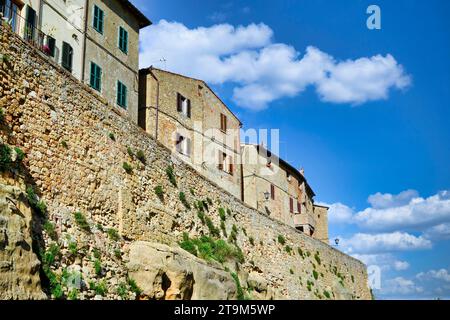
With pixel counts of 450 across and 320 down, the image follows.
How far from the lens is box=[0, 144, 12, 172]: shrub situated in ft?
46.0

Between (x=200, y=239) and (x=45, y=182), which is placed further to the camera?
(x=200, y=239)

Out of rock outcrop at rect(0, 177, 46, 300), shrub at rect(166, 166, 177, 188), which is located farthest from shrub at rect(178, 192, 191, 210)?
rock outcrop at rect(0, 177, 46, 300)

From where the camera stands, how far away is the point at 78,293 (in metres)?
15.5

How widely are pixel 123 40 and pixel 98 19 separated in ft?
8.20

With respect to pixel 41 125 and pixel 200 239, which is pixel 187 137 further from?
pixel 41 125

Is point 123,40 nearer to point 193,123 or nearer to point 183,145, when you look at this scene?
point 183,145

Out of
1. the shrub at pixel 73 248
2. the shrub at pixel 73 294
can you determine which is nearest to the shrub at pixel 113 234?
the shrub at pixel 73 248

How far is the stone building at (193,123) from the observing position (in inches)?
1378

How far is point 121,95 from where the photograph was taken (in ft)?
105

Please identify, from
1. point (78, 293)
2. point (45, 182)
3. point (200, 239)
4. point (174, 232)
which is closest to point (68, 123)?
point (45, 182)

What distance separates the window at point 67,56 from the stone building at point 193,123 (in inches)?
279

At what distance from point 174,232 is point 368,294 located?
3319 cm

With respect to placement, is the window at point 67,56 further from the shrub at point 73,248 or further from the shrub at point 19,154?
the shrub at point 73,248

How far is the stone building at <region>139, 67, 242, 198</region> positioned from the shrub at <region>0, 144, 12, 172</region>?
746 inches
